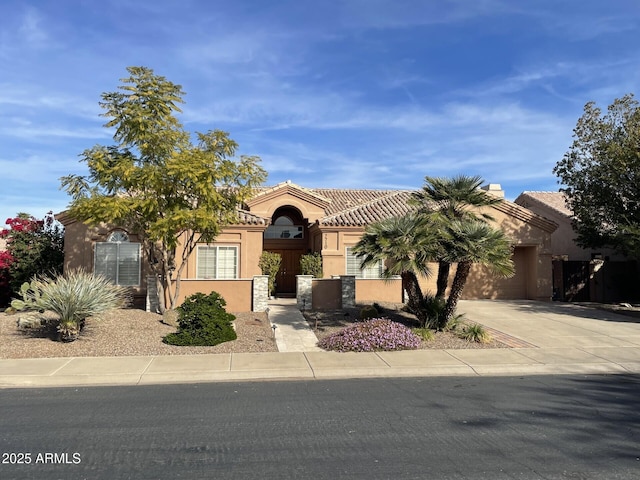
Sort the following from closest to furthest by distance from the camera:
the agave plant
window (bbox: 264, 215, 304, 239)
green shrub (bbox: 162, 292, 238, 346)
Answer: the agave plant < green shrub (bbox: 162, 292, 238, 346) < window (bbox: 264, 215, 304, 239)

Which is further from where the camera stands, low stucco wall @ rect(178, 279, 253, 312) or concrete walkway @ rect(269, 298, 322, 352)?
low stucco wall @ rect(178, 279, 253, 312)

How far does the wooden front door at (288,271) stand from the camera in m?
22.9

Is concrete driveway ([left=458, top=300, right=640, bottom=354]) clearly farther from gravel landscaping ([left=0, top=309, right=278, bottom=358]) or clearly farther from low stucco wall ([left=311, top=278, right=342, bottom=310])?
gravel landscaping ([left=0, top=309, right=278, bottom=358])

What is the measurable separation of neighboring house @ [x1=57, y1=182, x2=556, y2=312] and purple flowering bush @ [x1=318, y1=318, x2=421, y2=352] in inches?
224

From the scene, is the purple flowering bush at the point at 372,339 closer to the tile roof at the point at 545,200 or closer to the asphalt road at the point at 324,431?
the asphalt road at the point at 324,431

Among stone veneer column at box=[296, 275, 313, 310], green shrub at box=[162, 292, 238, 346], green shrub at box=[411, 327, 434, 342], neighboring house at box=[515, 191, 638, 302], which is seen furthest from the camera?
neighboring house at box=[515, 191, 638, 302]

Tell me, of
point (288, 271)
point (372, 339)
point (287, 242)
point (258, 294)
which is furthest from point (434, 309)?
point (287, 242)

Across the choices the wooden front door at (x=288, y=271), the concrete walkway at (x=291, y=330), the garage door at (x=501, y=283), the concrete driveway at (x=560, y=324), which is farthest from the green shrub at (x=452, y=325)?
the wooden front door at (x=288, y=271)

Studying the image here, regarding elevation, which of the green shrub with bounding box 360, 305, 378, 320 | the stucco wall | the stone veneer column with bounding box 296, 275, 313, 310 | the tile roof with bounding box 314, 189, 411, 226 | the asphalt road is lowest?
the asphalt road

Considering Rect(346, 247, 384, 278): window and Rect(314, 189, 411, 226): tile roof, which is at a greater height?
Rect(314, 189, 411, 226): tile roof

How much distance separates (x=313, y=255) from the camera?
67.3ft

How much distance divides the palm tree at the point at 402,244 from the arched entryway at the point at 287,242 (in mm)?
9857

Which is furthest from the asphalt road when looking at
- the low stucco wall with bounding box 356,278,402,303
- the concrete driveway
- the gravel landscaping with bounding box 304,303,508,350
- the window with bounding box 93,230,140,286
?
the window with bounding box 93,230,140,286

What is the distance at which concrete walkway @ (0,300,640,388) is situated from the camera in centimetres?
894
